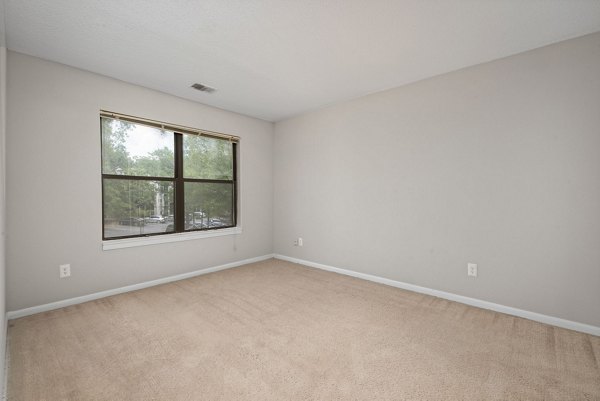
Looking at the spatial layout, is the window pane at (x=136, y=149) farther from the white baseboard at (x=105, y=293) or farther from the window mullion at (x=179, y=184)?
the white baseboard at (x=105, y=293)

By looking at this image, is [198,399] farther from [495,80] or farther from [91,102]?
[495,80]

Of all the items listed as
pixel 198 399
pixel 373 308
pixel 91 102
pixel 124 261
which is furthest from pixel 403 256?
pixel 91 102

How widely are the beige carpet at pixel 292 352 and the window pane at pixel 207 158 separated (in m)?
1.75

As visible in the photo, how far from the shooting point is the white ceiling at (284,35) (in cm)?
194

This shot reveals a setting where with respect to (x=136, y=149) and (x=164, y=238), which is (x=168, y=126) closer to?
(x=136, y=149)

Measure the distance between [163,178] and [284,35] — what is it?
7.63 feet

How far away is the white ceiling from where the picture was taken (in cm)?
194

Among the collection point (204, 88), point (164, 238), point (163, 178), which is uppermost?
point (204, 88)

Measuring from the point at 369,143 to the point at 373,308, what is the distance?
2.02 meters

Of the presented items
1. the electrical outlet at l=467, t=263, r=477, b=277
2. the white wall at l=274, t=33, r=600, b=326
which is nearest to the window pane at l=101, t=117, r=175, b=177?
the white wall at l=274, t=33, r=600, b=326

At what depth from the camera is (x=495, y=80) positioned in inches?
104

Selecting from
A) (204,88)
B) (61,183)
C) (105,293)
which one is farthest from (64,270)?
(204,88)

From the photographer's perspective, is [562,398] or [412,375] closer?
[562,398]

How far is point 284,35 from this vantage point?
2.27 meters
